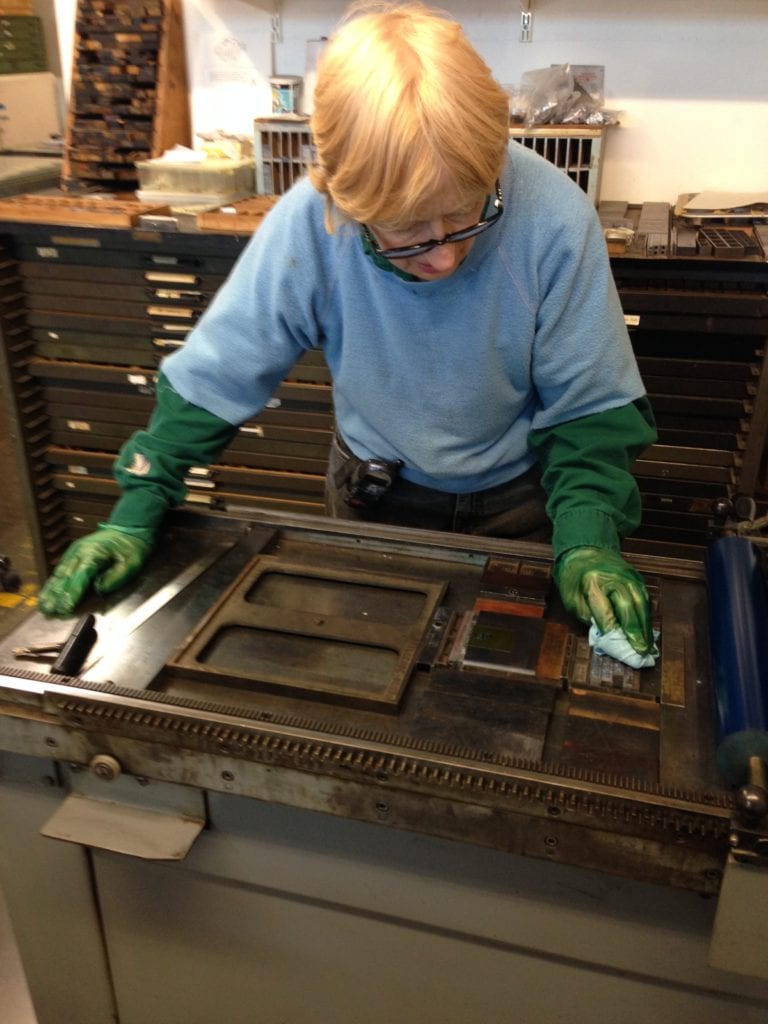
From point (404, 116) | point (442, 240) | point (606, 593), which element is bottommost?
point (606, 593)

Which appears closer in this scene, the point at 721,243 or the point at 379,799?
the point at 379,799

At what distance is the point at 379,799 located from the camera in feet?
2.63

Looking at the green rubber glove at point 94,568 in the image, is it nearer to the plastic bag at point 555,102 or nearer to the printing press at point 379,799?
the printing press at point 379,799

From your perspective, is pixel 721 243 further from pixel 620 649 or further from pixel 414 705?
pixel 414 705

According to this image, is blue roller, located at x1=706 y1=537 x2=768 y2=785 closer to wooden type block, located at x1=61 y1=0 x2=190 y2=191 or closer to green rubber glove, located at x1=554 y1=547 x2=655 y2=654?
green rubber glove, located at x1=554 y1=547 x2=655 y2=654

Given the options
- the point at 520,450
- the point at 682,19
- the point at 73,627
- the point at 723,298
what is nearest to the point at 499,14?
the point at 682,19

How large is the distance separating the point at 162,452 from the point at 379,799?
0.57 meters

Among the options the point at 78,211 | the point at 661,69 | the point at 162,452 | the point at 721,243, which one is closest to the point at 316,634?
the point at 162,452

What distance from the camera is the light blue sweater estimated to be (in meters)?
1.01

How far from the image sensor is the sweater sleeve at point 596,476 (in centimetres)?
105

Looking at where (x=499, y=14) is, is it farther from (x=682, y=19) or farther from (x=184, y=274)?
(x=184, y=274)

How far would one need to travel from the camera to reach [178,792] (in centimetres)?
91

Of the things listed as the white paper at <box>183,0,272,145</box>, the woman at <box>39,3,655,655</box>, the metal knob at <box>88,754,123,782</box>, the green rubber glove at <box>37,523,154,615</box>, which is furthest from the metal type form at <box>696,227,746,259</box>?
the metal knob at <box>88,754,123,782</box>

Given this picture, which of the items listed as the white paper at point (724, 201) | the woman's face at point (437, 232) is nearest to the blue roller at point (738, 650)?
the woman's face at point (437, 232)
